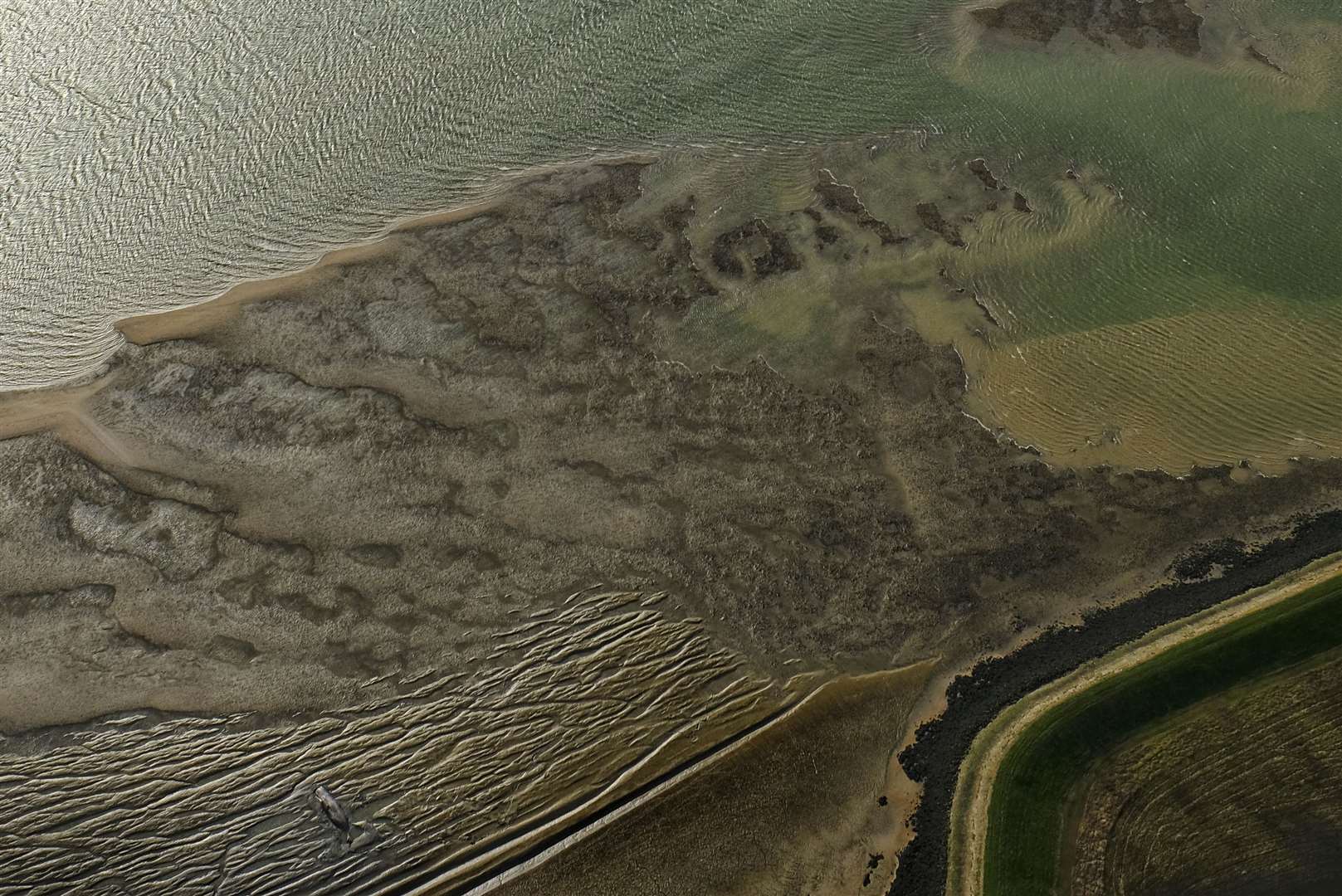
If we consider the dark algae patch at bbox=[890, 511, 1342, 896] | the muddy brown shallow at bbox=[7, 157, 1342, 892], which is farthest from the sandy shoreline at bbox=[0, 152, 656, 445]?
the dark algae patch at bbox=[890, 511, 1342, 896]

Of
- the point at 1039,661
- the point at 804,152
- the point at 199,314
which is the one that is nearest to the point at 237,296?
the point at 199,314

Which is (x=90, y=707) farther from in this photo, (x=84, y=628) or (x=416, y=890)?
(x=416, y=890)

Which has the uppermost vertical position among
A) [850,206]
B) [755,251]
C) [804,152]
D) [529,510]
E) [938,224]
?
[804,152]

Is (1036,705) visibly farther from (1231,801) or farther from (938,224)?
(938,224)

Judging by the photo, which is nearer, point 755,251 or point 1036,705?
point 1036,705

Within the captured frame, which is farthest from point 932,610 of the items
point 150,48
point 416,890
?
point 150,48

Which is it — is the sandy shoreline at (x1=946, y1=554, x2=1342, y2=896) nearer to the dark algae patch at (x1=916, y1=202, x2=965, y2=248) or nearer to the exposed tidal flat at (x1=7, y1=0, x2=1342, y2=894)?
the exposed tidal flat at (x1=7, y1=0, x2=1342, y2=894)

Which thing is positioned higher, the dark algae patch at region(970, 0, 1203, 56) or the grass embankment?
the dark algae patch at region(970, 0, 1203, 56)
